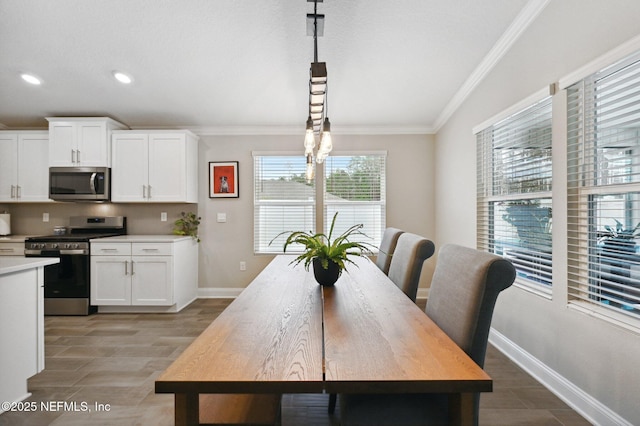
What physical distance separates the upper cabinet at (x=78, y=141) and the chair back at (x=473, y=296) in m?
4.21

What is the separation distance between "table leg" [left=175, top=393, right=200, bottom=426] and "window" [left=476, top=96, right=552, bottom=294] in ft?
7.42

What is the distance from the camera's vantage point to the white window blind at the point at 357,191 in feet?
14.6

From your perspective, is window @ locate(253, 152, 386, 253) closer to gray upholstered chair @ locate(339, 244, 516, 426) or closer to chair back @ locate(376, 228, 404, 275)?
chair back @ locate(376, 228, 404, 275)

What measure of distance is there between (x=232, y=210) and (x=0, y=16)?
277 centimetres

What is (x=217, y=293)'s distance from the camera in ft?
14.7

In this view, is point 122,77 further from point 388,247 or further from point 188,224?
point 388,247

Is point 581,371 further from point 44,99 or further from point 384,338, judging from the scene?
point 44,99

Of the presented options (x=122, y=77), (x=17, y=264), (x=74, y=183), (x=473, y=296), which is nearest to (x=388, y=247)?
(x=473, y=296)

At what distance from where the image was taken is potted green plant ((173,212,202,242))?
4324 mm

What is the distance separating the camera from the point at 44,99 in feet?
12.2

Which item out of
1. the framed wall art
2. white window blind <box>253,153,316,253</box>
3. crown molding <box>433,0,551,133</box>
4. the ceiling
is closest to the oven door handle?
the framed wall art

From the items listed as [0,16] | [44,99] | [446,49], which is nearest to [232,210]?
[44,99]

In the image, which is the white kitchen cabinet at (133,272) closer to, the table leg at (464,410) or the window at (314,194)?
the window at (314,194)

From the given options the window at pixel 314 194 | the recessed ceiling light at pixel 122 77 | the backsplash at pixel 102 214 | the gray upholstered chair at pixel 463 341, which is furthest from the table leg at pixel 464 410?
the backsplash at pixel 102 214
